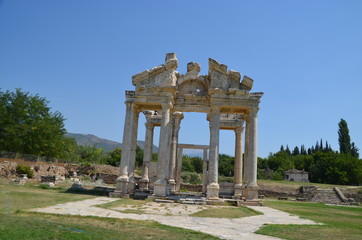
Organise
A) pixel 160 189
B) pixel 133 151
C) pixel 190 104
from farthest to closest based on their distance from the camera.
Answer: pixel 190 104, pixel 133 151, pixel 160 189

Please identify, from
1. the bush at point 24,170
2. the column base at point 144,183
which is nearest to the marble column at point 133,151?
the column base at point 144,183

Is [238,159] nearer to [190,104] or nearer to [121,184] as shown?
[190,104]

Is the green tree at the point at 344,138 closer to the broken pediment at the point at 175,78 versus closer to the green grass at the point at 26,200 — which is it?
the broken pediment at the point at 175,78

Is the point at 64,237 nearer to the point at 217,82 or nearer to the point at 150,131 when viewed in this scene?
the point at 217,82

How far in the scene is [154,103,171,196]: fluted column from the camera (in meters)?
17.6

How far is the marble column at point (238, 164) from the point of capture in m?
22.0

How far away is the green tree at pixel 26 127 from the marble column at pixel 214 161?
27.0 m

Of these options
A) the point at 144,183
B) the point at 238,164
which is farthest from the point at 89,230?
the point at 144,183

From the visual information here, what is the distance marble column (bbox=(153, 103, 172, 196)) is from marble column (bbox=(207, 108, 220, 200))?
105 inches

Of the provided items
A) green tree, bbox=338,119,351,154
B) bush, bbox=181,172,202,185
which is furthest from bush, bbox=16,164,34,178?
green tree, bbox=338,119,351,154

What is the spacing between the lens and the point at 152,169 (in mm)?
26125

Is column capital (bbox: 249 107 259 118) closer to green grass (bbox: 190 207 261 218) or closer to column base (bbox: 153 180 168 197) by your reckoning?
green grass (bbox: 190 207 261 218)

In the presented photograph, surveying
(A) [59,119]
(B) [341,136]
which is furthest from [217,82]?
(B) [341,136]

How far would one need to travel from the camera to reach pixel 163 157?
18281 mm
